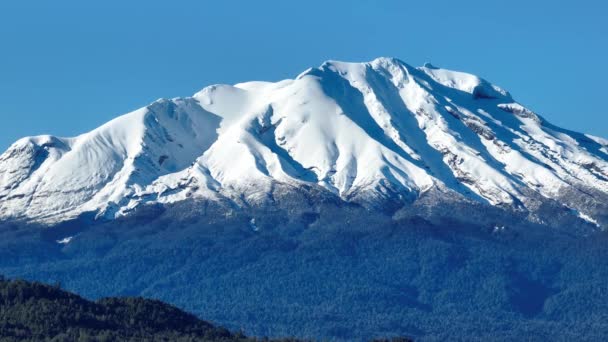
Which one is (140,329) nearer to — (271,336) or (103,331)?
(103,331)

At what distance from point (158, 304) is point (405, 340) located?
16772mm

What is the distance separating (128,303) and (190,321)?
4240mm

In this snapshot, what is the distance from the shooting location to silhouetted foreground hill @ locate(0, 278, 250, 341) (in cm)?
14288

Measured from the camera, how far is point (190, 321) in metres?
156

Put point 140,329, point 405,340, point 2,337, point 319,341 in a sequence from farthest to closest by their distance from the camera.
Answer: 1. point 319,341
2. point 405,340
3. point 140,329
4. point 2,337

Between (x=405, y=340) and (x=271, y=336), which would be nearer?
(x=405, y=340)

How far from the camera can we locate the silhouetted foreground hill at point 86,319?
469 ft

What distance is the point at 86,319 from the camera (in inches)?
5807

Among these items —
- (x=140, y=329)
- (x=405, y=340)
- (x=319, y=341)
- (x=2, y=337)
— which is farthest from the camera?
(x=319, y=341)

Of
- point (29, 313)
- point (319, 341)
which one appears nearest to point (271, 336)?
point (319, 341)

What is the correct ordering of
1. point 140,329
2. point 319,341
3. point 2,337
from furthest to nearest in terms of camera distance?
point 319,341
point 140,329
point 2,337

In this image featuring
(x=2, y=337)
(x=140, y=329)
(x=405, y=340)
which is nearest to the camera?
(x=2, y=337)

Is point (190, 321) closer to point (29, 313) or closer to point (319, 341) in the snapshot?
point (29, 313)

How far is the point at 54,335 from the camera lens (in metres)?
142
